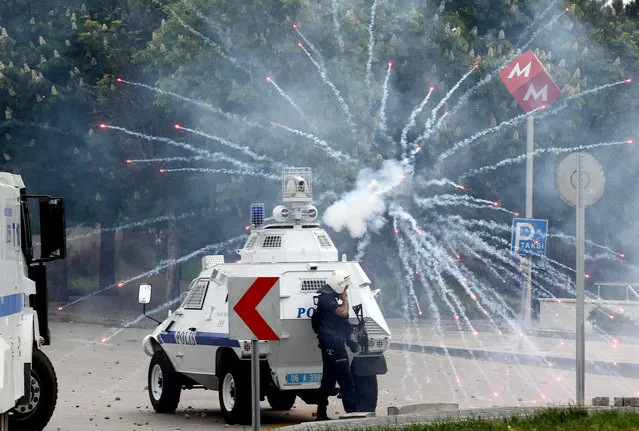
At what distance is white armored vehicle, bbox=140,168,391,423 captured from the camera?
1759 centimetres

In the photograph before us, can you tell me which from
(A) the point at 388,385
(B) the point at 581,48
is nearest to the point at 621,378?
(A) the point at 388,385

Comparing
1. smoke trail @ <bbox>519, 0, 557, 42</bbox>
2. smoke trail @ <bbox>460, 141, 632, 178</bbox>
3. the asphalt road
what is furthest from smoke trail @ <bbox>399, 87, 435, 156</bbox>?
the asphalt road

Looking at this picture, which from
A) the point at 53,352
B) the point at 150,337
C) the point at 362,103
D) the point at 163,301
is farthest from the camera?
the point at 163,301

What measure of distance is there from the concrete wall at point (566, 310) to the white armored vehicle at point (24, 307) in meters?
21.1

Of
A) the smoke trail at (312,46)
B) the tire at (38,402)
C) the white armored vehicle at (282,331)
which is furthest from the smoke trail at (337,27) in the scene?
the tire at (38,402)

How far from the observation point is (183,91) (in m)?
40.1

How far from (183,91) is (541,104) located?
35.8 ft

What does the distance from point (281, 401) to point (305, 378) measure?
2037 mm

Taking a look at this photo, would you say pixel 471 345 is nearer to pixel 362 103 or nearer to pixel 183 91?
pixel 362 103

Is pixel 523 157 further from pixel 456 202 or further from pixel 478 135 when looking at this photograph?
pixel 456 202

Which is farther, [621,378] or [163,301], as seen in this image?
[163,301]

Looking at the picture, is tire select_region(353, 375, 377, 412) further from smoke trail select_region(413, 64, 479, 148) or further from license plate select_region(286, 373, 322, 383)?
smoke trail select_region(413, 64, 479, 148)

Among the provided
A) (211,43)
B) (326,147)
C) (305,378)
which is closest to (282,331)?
(305,378)

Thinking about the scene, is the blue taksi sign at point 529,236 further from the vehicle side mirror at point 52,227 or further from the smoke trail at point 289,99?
the vehicle side mirror at point 52,227
